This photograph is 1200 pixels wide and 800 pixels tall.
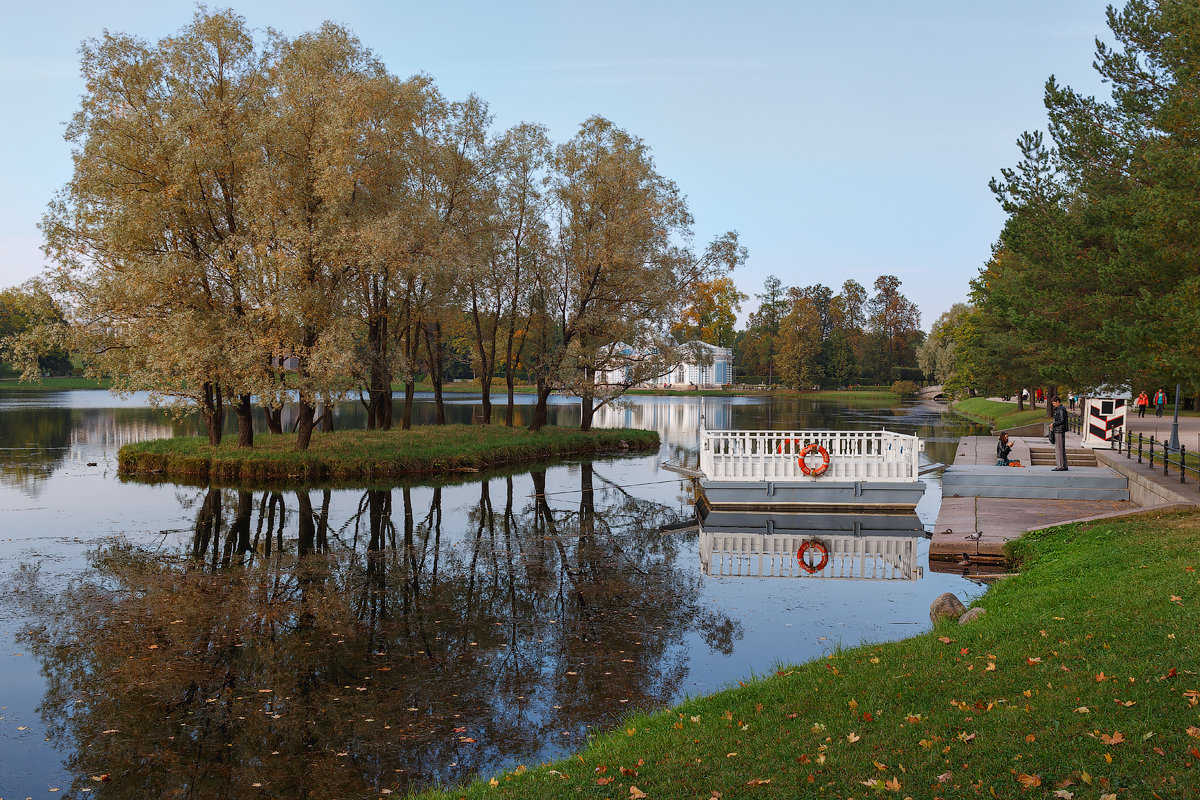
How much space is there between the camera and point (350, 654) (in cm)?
976

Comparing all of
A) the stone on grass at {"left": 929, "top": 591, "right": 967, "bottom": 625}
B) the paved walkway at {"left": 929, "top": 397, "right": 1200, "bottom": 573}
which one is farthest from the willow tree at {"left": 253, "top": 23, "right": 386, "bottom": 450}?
the stone on grass at {"left": 929, "top": 591, "right": 967, "bottom": 625}

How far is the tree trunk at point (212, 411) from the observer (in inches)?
1047

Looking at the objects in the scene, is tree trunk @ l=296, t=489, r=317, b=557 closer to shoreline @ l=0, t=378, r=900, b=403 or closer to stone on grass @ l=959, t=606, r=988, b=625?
stone on grass @ l=959, t=606, r=988, b=625

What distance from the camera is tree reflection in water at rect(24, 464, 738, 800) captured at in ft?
23.3

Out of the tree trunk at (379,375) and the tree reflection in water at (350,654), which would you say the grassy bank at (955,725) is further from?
the tree trunk at (379,375)

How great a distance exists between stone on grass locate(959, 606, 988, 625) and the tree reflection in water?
2776 mm

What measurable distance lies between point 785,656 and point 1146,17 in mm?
19064

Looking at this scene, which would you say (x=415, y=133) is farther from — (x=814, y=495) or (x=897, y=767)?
(x=897, y=767)

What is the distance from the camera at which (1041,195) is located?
80.9 feet

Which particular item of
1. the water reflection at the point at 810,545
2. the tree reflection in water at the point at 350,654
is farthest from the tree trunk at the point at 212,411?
the water reflection at the point at 810,545

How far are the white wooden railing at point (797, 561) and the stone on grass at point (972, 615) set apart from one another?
3.49 metres

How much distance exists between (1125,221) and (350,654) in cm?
1891

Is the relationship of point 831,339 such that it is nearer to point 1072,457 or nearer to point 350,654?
point 1072,457

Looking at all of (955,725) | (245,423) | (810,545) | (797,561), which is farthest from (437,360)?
(955,725)
